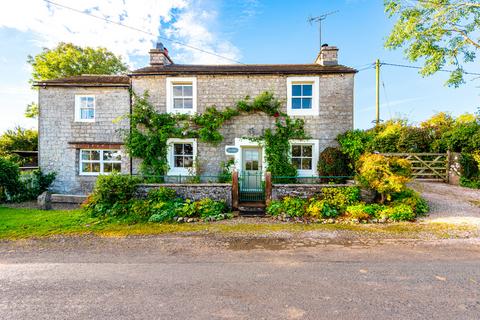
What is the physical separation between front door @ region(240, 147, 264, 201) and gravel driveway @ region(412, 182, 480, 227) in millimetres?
6191

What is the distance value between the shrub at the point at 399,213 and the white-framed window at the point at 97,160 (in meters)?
13.1

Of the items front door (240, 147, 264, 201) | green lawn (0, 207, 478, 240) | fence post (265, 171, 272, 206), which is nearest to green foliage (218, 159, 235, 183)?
front door (240, 147, 264, 201)

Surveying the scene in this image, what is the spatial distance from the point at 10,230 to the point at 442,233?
13143 millimetres

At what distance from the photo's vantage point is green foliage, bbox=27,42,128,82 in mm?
22531

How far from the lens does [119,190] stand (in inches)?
324

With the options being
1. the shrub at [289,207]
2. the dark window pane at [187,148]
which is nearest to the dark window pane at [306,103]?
the shrub at [289,207]

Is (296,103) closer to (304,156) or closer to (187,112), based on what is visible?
(304,156)

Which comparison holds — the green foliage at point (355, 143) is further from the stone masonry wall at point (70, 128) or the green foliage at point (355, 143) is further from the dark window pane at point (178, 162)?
the stone masonry wall at point (70, 128)

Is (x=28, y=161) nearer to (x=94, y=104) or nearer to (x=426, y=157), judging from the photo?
(x=94, y=104)

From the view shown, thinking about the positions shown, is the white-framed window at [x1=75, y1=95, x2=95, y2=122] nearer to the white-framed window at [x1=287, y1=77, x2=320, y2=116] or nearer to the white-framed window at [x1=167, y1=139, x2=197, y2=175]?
the white-framed window at [x1=167, y1=139, x2=197, y2=175]

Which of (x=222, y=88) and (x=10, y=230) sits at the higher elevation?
(x=222, y=88)

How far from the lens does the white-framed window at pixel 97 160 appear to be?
472 inches

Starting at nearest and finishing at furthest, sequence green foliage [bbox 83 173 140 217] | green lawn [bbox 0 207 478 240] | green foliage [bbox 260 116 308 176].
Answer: green lawn [bbox 0 207 478 240] < green foliage [bbox 83 173 140 217] < green foliage [bbox 260 116 308 176]

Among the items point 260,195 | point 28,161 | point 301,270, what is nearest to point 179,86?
point 260,195
